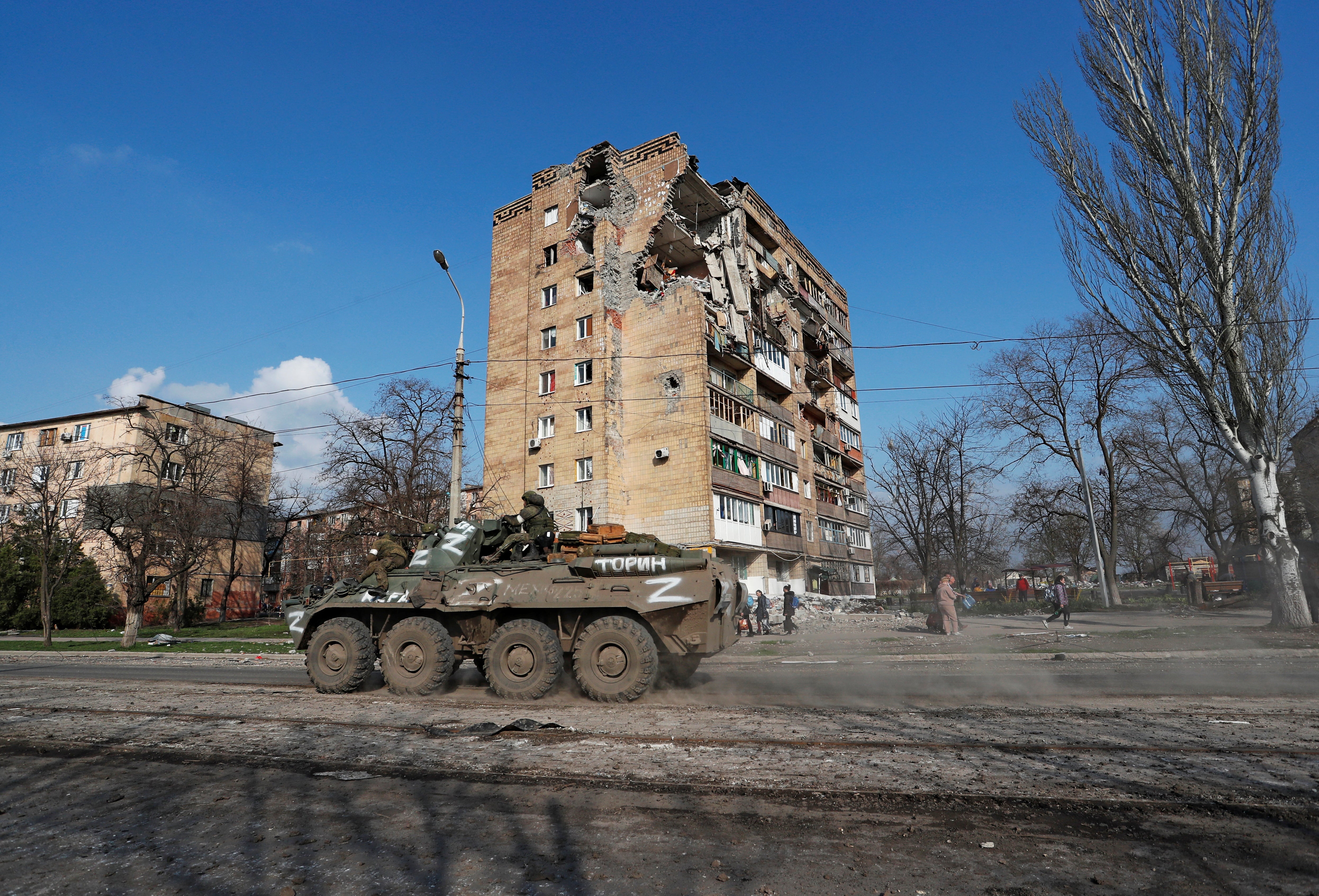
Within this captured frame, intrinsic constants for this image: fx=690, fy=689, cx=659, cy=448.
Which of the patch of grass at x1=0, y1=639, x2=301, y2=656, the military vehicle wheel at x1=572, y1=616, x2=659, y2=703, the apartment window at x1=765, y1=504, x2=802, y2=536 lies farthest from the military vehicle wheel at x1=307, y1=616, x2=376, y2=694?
the apartment window at x1=765, y1=504, x2=802, y2=536

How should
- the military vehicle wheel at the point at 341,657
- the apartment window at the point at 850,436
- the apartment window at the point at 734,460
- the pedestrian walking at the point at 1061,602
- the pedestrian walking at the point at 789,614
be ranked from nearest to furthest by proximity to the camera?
1. the military vehicle wheel at the point at 341,657
2. the pedestrian walking at the point at 1061,602
3. the pedestrian walking at the point at 789,614
4. the apartment window at the point at 734,460
5. the apartment window at the point at 850,436

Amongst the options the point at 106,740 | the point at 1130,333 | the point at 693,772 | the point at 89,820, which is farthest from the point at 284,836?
the point at 1130,333

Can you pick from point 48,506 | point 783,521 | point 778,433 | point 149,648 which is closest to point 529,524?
point 149,648

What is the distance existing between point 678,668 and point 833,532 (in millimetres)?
35248

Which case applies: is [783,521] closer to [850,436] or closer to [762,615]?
[762,615]

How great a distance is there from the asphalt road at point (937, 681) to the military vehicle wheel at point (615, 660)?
423 mm

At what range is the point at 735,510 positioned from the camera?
3234cm

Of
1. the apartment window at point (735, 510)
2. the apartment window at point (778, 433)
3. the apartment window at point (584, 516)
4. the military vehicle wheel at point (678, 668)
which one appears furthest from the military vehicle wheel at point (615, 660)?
the apartment window at point (778, 433)

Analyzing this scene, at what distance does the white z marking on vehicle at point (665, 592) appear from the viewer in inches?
329

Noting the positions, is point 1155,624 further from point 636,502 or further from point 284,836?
point 284,836

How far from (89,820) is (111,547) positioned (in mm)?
47397

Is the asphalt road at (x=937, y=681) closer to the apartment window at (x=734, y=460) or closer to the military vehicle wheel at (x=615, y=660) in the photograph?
the military vehicle wheel at (x=615, y=660)

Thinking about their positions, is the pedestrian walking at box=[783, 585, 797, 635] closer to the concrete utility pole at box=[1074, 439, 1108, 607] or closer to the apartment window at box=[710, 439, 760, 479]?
the apartment window at box=[710, 439, 760, 479]

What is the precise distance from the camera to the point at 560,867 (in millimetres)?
3211
